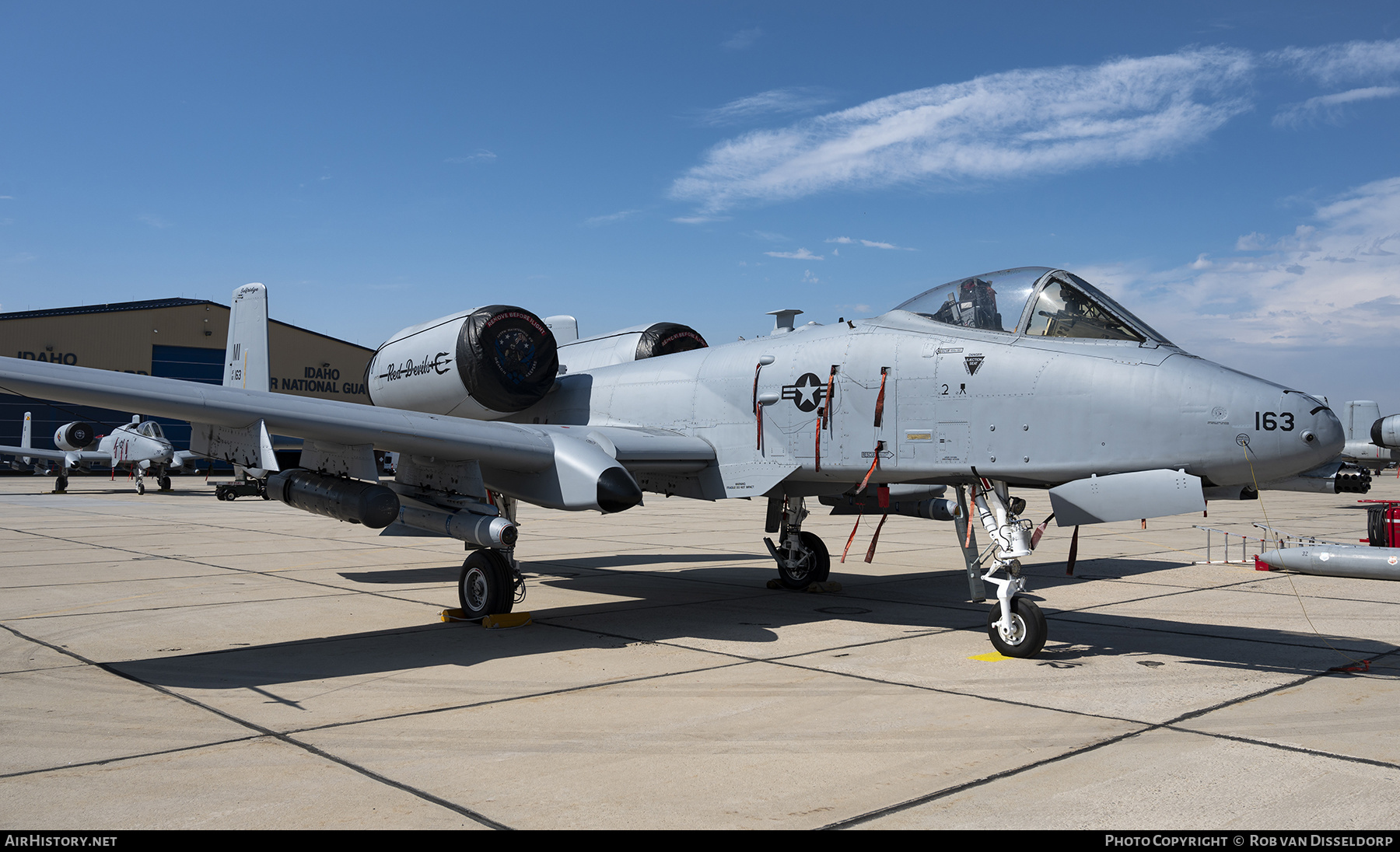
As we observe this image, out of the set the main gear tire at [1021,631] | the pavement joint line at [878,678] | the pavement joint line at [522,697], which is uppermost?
the main gear tire at [1021,631]

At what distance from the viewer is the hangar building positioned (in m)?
51.6

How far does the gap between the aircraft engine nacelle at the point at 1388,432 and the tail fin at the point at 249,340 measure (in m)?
32.5

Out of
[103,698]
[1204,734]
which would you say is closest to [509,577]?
[103,698]

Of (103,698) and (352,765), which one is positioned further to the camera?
(103,698)

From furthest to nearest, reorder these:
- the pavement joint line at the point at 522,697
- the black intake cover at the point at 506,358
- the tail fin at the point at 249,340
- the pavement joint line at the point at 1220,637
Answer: the tail fin at the point at 249,340 → the black intake cover at the point at 506,358 → the pavement joint line at the point at 1220,637 → the pavement joint line at the point at 522,697

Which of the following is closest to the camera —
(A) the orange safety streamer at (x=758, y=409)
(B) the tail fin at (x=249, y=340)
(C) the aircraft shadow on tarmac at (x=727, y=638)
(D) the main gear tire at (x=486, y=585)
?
(C) the aircraft shadow on tarmac at (x=727, y=638)

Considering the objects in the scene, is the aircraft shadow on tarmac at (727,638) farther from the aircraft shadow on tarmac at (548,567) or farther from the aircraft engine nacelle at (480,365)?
the aircraft engine nacelle at (480,365)

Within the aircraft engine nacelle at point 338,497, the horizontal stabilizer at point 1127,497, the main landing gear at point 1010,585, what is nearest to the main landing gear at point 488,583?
the aircraft engine nacelle at point 338,497

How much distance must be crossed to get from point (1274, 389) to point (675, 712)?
4.84 meters

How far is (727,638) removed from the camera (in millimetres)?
8430

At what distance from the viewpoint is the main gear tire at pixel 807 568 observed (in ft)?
37.9

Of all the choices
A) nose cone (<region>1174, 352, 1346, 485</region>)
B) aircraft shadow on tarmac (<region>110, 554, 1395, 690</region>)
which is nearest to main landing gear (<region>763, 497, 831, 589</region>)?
aircraft shadow on tarmac (<region>110, 554, 1395, 690</region>)

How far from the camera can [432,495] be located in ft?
29.8

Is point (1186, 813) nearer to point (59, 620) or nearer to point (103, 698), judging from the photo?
point (103, 698)
